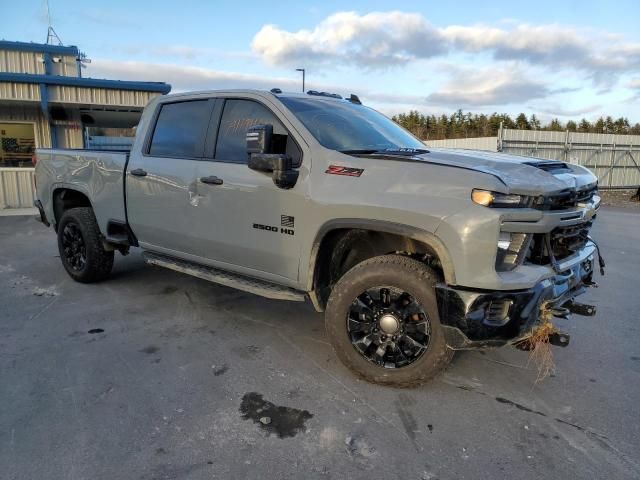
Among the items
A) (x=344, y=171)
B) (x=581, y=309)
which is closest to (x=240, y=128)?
(x=344, y=171)

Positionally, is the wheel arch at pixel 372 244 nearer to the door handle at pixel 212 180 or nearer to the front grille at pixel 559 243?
the front grille at pixel 559 243

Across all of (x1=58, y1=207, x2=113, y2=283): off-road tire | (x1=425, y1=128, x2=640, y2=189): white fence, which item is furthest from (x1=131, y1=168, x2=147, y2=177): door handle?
(x1=425, y1=128, x2=640, y2=189): white fence

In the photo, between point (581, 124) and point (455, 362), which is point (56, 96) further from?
point (581, 124)

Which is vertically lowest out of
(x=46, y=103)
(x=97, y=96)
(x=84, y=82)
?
(x=46, y=103)

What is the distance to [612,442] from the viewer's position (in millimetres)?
2766

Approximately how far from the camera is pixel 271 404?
3143 millimetres

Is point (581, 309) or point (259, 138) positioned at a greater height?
point (259, 138)

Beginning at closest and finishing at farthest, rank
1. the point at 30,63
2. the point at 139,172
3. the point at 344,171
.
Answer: the point at 344,171 < the point at 139,172 < the point at 30,63

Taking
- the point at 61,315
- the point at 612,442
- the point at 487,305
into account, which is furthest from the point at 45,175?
the point at 612,442

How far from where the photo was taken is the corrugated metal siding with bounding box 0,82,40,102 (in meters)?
12.5

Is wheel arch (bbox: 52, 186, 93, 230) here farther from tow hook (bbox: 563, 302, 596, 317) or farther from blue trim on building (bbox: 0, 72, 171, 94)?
blue trim on building (bbox: 0, 72, 171, 94)

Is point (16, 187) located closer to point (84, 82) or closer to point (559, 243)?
point (84, 82)

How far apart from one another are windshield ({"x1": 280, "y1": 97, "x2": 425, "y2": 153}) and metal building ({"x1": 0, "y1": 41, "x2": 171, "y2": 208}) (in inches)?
424

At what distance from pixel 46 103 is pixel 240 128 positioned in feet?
36.9
